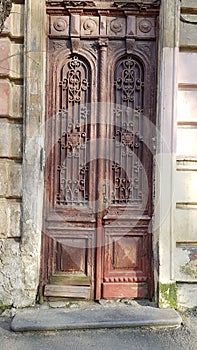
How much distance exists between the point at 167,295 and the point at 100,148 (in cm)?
189

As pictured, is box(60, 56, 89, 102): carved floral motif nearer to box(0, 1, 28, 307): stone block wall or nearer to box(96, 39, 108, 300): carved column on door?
box(96, 39, 108, 300): carved column on door

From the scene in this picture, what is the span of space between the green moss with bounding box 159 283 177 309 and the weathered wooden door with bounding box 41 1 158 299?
8.9 inches

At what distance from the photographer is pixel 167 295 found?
4039 millimetres

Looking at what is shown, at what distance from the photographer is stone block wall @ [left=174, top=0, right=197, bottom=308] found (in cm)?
411

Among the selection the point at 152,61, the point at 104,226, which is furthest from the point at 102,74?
the point at 104,226

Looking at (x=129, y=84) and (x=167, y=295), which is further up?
(x=129, y=84)

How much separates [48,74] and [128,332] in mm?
3061

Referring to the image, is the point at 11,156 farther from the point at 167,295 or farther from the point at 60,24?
the point at 167,295

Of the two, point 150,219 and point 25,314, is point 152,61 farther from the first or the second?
point 25,314

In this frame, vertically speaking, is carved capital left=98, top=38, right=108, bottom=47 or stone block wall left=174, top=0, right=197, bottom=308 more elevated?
carved capital left=98, top=38, right=108, bottom=47

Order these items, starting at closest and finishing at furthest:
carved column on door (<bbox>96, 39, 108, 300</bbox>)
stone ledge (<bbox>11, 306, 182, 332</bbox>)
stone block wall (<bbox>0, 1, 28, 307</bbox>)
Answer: stone ledge (<bbox>11, 306, 182, 332</bbox>)
stone block wall (<bbox>0, 1, 28, 307</bbox>)
carved column on door (<bbox>96, 39, 108, 300</bbox>)

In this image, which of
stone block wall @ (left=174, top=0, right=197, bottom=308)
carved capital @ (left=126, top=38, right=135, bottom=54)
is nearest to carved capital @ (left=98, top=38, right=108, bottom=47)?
carved capital @ (left=126, top=38, right=135, bottom=54)

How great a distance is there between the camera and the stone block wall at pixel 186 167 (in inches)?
162

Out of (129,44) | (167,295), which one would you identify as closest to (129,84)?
(129,44)
